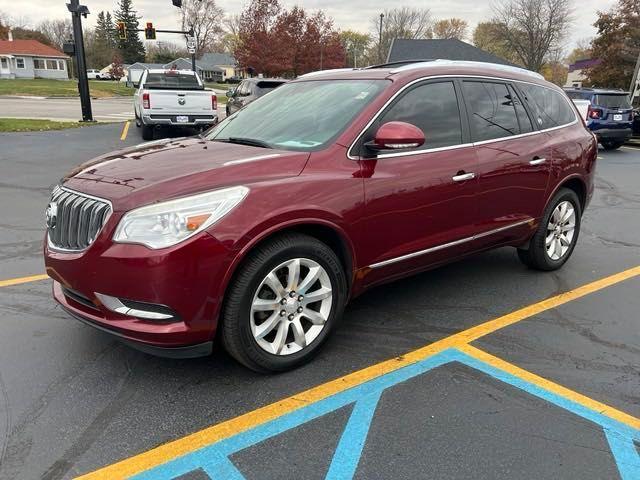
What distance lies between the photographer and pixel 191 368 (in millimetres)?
3295

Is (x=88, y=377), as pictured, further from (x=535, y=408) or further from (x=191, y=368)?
(x=535, y=408)

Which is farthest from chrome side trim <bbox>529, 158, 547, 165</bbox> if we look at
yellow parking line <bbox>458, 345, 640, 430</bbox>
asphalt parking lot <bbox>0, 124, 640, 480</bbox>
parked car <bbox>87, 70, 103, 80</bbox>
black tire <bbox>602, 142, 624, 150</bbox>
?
parked car <bbox>87, 70, 103, 80</bbox>

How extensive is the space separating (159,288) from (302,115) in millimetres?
1779

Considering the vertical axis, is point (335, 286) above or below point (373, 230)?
below

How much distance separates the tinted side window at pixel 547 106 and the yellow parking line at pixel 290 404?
1661 millimetres

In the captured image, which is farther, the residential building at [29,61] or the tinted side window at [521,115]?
the residential building at [29,61]

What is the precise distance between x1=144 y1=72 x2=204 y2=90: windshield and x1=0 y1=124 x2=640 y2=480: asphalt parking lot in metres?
11.1

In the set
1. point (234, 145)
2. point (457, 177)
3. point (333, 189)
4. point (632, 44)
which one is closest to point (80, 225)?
point (234, 145)

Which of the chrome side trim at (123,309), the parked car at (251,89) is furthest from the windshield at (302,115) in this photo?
the parked car at (251,89)

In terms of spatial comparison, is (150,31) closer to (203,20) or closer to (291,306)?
(291,306)

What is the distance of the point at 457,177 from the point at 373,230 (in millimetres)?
876

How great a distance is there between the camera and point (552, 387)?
3.13 metres

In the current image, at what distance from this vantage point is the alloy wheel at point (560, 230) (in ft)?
16.4

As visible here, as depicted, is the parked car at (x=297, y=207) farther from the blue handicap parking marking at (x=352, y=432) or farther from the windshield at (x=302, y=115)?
the blue handicap parking marking at (x=352, y=432)
